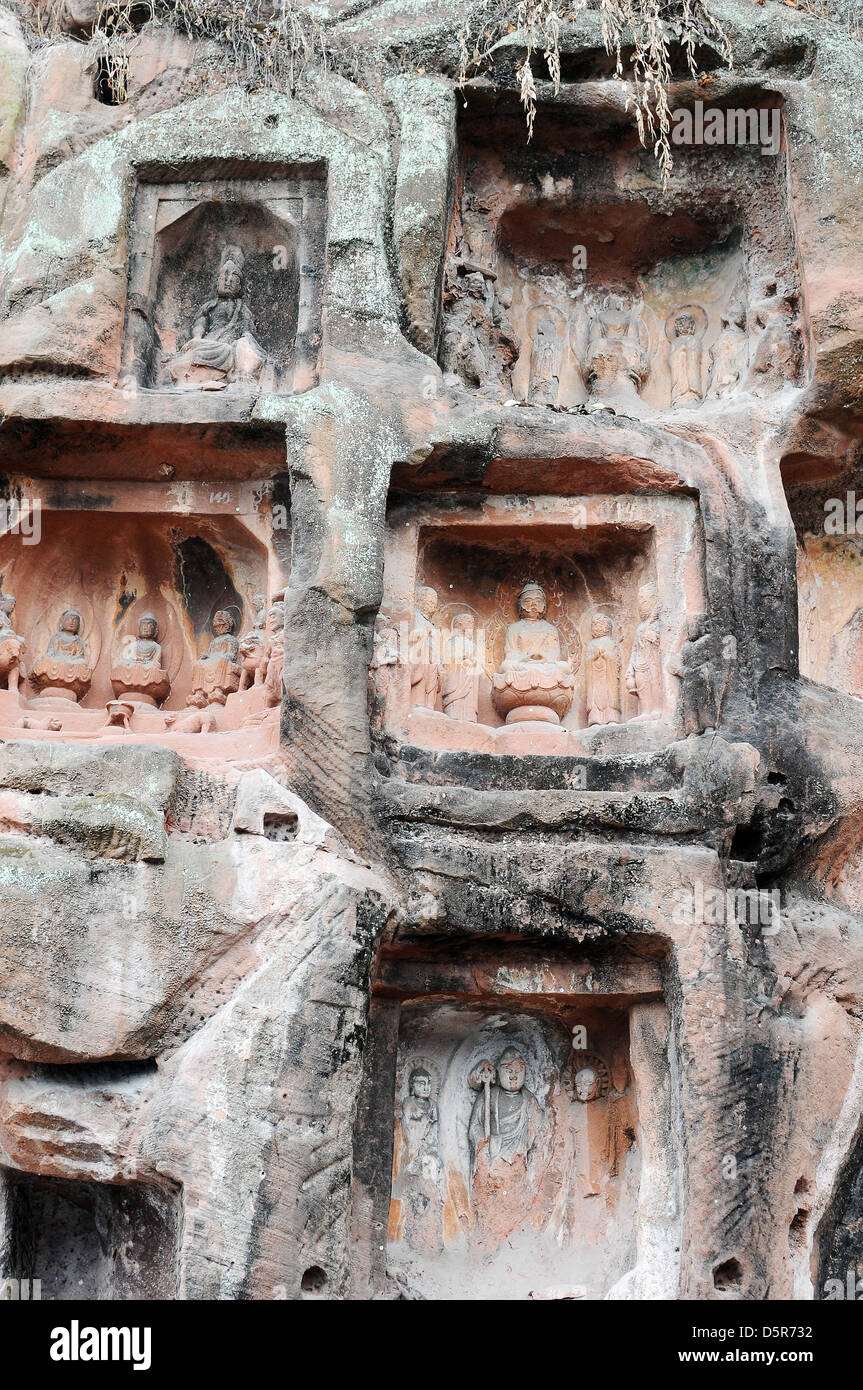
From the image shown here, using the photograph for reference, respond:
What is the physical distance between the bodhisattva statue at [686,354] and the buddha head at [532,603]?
A: 5.34 ft

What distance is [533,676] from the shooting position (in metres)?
9.89

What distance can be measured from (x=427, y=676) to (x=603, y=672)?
3.57 feet

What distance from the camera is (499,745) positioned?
31.8 feet

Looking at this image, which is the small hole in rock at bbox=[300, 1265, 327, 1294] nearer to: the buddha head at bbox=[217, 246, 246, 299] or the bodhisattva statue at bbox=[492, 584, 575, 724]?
the bodhisattva statue at bbox=[492, 584, 575, 724]

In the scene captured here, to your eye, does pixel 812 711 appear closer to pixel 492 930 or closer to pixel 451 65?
pixel 492 930

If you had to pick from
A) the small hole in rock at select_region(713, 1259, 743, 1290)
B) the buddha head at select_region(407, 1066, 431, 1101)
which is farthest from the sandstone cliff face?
the buddha head at select_region(407, 1066, 431, 1101)

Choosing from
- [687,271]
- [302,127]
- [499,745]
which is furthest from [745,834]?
[302,127]

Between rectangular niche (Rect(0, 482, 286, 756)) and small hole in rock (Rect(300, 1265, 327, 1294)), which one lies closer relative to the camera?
small hole in rock (Rect(300, 1265, 327, 1294))

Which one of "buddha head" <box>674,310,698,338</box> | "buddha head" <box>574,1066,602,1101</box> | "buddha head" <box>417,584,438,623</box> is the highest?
"buddha head" <box>674,310,698,338</box>

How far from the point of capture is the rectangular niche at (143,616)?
982 centimetres

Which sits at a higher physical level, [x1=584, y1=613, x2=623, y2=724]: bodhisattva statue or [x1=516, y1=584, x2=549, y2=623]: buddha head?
[x1=516, y1=584, x2=549, y2=623]: buddha head

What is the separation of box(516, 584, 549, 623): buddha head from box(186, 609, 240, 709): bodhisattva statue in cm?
174

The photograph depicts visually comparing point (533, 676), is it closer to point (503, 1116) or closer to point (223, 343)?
point (503, 1116)

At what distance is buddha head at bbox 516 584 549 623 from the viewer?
403 inches
